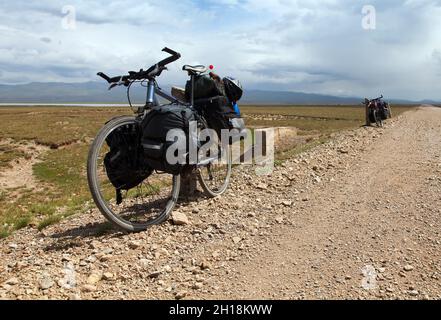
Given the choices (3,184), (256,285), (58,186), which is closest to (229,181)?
(256,285)

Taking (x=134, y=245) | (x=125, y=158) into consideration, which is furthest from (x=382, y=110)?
(x=134, y=245)

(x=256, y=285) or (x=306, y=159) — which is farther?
(x=306, y=159)


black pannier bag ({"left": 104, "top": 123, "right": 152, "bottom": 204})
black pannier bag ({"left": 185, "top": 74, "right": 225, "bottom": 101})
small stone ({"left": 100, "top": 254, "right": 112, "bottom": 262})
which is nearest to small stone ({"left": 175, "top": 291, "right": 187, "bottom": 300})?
small stone ({"left": 100, "top": 254, "right": 112, "bottom": 262})

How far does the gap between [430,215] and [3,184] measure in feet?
70.8

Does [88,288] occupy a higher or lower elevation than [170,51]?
lower

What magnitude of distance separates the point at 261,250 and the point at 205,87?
9.96 feet

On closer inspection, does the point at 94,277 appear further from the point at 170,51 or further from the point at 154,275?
the point at 170,51

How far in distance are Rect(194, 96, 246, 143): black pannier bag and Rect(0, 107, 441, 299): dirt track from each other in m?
1.35

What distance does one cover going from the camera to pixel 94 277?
4297 millimetres

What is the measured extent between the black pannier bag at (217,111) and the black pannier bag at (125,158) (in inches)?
65.1

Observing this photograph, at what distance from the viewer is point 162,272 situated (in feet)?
14.8
